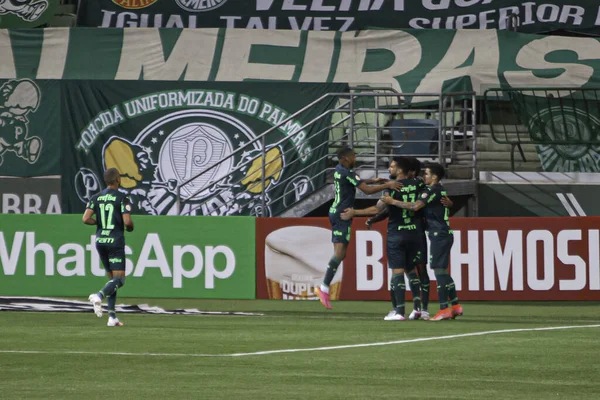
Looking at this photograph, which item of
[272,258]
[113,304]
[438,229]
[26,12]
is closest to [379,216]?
[438,229]

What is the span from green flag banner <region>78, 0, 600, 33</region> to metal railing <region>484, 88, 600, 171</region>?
3092 millimetres

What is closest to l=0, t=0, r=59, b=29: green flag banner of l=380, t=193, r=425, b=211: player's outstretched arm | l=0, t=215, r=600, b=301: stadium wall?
l=0, t=215, r=600, b=301: stadium wall

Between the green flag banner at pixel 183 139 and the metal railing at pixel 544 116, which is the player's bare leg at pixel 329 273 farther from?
the metal railing at pixel 544 116

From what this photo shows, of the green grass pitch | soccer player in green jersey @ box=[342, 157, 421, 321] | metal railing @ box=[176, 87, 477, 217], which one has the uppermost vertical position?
metal railing @ box=[176, 87, 477, 217]

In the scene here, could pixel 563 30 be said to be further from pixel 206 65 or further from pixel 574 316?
pixel 574 316

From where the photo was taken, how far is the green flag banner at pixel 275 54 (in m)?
24.7

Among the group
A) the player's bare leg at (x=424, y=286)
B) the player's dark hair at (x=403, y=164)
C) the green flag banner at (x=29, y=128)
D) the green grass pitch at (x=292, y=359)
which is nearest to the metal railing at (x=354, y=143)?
the green flag banner at (x=29, y=128)

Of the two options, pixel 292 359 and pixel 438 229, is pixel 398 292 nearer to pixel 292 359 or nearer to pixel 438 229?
pixel 438 229

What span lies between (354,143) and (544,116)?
358 cm

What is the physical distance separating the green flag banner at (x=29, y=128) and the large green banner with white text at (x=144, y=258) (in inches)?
146

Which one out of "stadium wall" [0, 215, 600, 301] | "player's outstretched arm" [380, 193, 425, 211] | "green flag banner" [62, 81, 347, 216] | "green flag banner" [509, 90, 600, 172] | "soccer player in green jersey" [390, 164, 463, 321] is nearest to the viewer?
"player's outstretched arm" [380, 193, 425, 211]

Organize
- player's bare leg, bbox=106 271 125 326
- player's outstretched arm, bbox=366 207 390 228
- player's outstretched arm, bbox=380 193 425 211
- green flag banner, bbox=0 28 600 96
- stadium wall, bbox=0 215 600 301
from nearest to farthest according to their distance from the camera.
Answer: player's bare leg, bbox=106 271 125 326 < player's outstretched arm, bbox=380 193 425 211 < player's outstretched arm, bbox=366 207 390 228 < stadium wall, bbox=0 215 600 301 < green flag banner, bbox=0 28 600 96

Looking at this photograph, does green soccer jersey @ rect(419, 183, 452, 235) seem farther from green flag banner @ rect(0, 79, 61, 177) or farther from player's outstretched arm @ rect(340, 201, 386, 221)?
green flag banner @ rect(0, 79, 61, 177)

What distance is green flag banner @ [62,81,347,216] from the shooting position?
21.9m
